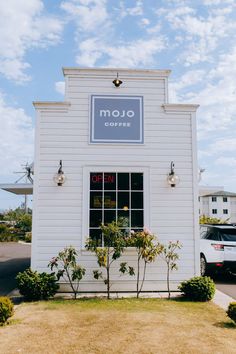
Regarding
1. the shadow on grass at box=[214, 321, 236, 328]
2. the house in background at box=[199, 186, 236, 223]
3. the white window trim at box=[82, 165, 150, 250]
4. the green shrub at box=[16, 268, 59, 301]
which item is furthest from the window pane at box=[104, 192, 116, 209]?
the house in background at box=[199, 186, 236, 223]

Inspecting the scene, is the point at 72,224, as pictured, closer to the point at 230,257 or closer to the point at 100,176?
the point at 100,176

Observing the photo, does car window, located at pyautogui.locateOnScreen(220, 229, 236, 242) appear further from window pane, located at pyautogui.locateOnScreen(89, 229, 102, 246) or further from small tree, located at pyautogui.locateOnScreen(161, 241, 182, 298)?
window pane, located at pyautogui.locateOnScreen(89, 229, 102, 246)

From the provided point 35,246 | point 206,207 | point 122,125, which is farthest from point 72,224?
point 206,207

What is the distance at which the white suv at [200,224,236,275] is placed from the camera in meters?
10.0

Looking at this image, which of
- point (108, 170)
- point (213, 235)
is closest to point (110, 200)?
point (108, 170)

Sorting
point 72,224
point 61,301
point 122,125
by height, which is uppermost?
point 122,125

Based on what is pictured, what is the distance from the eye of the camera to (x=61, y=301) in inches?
285

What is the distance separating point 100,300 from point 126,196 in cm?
247

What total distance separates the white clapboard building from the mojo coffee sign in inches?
1.0

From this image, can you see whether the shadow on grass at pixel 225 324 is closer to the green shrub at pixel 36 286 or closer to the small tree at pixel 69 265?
the small tree at pixel 69 265

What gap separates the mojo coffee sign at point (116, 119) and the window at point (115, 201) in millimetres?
907

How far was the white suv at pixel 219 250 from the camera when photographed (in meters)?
10.0

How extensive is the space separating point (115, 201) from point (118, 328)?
343 cm

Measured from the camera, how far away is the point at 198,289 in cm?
741
